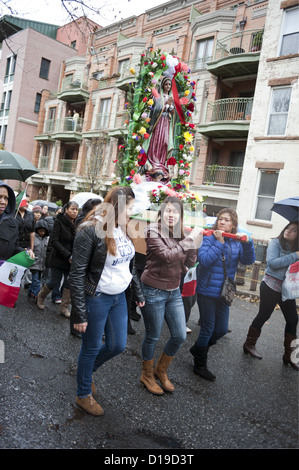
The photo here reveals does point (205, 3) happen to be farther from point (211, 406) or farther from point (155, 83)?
point (211, 406)

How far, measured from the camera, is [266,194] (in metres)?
15.0

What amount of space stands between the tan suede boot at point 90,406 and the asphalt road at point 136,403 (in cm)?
5

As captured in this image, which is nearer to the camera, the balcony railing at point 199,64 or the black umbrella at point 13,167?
the black umbrella at point 13,167

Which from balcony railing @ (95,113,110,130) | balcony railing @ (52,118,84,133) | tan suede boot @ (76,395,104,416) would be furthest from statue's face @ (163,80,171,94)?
balcony railing @ (52,118,84,133)

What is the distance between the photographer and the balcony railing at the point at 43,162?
29953 millimetres

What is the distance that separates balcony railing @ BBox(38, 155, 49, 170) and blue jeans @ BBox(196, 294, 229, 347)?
28742 millimetres

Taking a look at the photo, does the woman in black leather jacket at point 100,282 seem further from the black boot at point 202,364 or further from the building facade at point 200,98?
the building facade at point 200,98

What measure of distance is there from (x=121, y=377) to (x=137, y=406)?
0.53 metres

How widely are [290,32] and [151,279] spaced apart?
624 inches

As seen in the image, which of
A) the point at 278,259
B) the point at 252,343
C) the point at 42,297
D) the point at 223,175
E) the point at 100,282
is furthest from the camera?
the point at 223,175

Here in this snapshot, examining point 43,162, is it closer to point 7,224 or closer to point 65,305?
point 65,305

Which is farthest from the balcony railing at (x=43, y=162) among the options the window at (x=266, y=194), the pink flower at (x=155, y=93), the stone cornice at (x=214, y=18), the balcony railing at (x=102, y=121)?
the pink flower at (x=155, y=93)

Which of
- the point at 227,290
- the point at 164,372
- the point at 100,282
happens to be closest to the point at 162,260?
the point at 100,282

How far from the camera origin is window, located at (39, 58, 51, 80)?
101 ft
